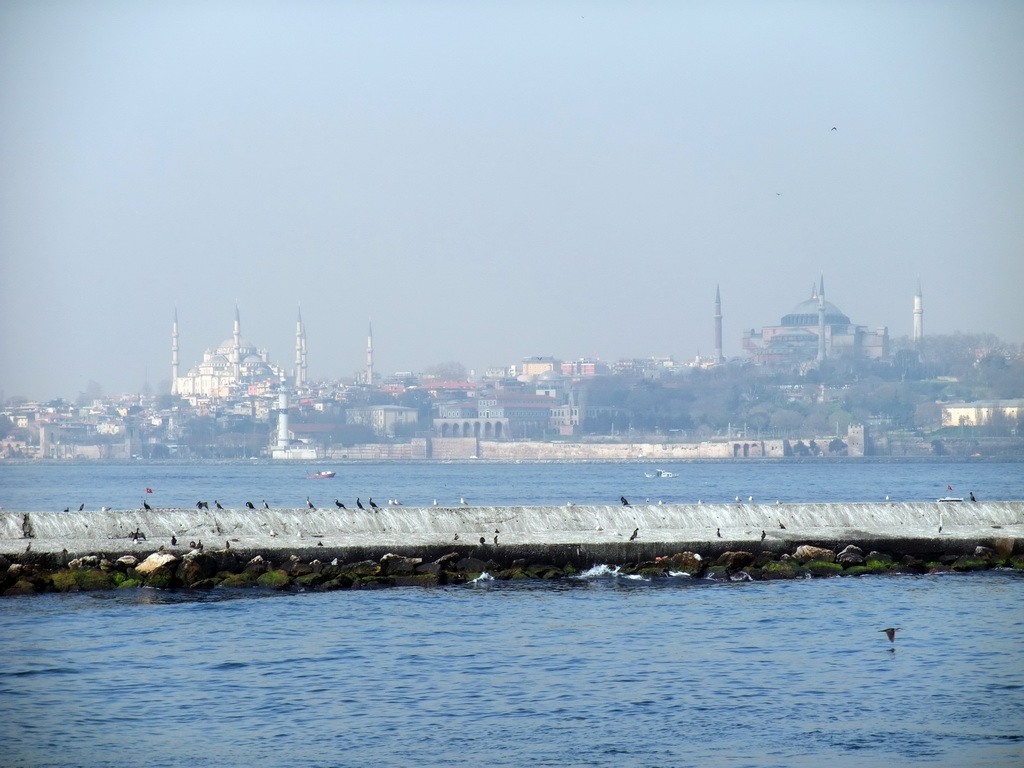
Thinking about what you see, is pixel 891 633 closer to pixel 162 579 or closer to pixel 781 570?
pixel 781 570

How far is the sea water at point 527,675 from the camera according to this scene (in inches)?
376

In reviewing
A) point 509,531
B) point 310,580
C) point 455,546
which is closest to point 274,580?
point 310,580

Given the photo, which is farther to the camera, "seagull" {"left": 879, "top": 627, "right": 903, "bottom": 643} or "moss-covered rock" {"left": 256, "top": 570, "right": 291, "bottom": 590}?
"moss-covered rock" {"left": 256, "top": 570, "right": 291, "bottom": 590}

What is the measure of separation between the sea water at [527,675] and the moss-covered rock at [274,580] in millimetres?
414

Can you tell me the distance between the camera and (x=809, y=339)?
17150 cm

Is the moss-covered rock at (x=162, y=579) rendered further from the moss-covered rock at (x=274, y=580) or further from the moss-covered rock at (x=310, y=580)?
the moss-covered rock at (x=310, y=580)

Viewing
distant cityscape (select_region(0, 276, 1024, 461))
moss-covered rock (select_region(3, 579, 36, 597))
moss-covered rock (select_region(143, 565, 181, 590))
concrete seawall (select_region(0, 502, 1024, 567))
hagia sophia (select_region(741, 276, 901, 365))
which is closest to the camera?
moss-covered rock (select_region(3, 579, 36, 597))

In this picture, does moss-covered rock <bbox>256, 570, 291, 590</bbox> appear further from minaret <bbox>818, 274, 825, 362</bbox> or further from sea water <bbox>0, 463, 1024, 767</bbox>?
minaret <bbox>818, 274, 825, 362</bbox>

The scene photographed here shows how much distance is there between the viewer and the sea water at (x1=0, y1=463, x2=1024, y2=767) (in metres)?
9.55

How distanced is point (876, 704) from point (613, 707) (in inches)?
81.3

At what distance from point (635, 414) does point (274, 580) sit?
13015 centimetres

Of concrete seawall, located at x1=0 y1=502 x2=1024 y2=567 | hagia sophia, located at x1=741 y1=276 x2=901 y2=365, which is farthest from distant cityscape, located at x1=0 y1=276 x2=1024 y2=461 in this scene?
concrete seawall, located at x1=0 y1=502 x2=1024 y2=567

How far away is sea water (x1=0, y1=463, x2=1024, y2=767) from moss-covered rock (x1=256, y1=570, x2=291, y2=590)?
0.41 meters

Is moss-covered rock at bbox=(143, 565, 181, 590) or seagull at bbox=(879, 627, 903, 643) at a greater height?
→ moss-covered rock at bbox=(143, 565, 181, 590)
